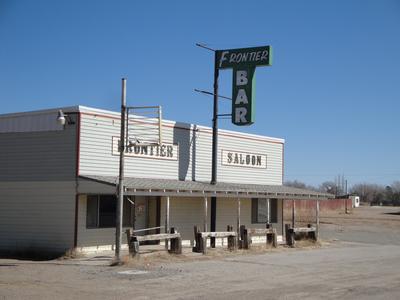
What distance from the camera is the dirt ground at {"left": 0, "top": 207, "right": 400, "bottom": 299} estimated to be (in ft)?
41.3

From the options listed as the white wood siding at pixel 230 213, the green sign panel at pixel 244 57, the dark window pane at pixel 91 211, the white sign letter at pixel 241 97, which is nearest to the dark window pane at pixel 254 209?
the white wood siding at pixel 230 213

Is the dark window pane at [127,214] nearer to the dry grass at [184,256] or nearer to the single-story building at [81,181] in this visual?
the single-story building at [81,181]

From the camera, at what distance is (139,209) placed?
77.6ft

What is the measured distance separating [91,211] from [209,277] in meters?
7.14

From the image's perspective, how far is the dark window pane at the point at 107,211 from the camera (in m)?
21.5

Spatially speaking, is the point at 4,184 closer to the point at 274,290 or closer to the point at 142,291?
the point at 142,291

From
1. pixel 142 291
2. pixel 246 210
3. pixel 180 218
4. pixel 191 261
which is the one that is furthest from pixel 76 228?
pixel 246 210

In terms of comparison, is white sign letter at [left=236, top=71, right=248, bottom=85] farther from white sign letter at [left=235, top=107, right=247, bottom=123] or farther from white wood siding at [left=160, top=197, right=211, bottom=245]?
white wood siding at [left=160, top=197, right=211, bottom=245]

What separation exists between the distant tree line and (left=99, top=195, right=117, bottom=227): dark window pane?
96.7 m

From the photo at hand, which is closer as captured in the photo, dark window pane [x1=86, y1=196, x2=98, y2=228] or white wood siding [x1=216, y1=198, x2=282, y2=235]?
dark window pane [x1=86, y1=196, x2=98, y2=228]

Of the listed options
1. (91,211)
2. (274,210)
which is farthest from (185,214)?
(274,210)

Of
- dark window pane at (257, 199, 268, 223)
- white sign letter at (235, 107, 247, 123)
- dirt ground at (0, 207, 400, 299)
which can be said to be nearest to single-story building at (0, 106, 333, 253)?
dirt ground at (0, 207, 400, 299)

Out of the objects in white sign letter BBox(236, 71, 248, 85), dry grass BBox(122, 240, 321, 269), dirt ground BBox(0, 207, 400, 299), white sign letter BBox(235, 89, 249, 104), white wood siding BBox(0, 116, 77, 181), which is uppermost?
white sign letter BBox(236, 71, 248, 85)

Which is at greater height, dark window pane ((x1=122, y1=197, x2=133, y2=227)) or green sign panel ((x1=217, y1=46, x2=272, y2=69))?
green sign panel ((x1=217, y1=46, x2=272, y2=69))
